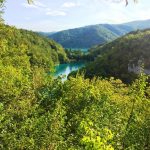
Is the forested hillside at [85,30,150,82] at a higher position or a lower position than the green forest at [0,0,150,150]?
lower

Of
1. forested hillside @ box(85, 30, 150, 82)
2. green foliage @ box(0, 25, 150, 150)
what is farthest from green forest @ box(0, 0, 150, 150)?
forested hillside @ box(85, 30, 150, 82)

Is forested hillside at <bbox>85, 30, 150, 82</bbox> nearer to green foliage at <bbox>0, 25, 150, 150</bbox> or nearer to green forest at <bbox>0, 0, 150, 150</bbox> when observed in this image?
green forest at <bbox>0, 0, 150, 150</bbox>

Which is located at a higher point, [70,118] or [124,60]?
[70,118]

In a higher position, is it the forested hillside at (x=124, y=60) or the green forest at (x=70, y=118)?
the green forest at (x=70, y=118)

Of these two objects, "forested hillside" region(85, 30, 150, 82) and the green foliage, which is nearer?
the green foliage

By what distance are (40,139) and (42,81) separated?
20.1m

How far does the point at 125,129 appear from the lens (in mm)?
20984

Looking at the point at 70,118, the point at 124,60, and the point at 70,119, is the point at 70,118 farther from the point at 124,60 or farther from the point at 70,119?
the point at 124,60

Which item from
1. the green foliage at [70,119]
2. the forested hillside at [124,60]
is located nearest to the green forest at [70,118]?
the green foliage at [70,119]

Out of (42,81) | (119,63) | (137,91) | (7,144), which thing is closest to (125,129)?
(137,91)

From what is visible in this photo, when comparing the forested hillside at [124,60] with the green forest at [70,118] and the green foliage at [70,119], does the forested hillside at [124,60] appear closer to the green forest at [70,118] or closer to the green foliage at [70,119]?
the green forest at [70,118]

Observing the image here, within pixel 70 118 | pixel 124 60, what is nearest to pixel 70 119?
pixel 70 118

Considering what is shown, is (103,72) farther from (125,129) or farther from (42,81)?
(125,129)

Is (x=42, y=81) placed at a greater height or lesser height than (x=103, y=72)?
greater
